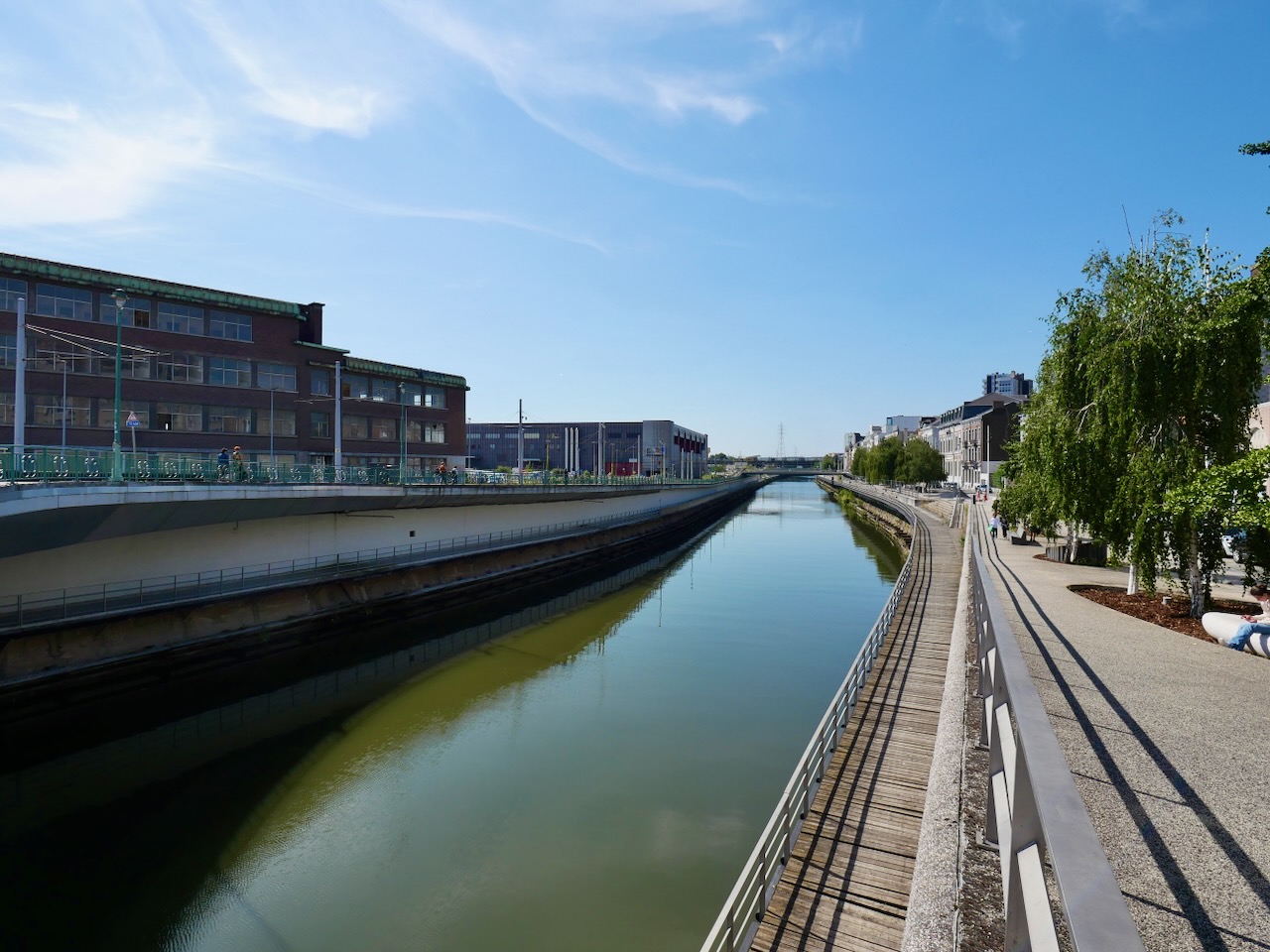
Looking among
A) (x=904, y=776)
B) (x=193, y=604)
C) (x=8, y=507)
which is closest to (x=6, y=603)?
(x=193, y=604)

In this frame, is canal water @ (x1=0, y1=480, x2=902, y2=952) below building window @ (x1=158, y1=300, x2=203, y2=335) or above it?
below

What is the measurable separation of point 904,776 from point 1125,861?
529cm

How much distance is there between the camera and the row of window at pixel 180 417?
110 feet

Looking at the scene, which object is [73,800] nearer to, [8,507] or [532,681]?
[8,507]

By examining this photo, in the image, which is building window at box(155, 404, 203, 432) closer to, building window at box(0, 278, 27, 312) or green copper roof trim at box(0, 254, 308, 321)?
green copper roof trim at box(0, 254, 308, 321)

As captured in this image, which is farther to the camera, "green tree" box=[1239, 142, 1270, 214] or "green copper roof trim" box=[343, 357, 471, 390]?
"green copper roof trim" box=[343, 357, 471, 390]

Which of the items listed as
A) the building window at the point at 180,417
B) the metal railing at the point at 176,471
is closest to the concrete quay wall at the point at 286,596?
the metal railing at the point at 176,471

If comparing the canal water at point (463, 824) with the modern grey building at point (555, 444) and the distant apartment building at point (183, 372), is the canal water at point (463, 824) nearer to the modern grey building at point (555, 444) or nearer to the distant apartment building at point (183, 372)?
the distant apartment building at point (183, 372)

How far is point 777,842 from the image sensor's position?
7836mm

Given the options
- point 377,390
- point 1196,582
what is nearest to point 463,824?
point 1196,582

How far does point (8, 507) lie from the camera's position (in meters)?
15.5

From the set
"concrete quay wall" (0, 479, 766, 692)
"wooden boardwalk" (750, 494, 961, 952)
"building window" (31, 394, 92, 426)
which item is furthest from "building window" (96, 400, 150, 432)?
"wooden boardwalk" (750, 494, 961, 952)

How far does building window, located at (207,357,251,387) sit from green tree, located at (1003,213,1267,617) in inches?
1668

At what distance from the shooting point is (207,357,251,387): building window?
39.1m
